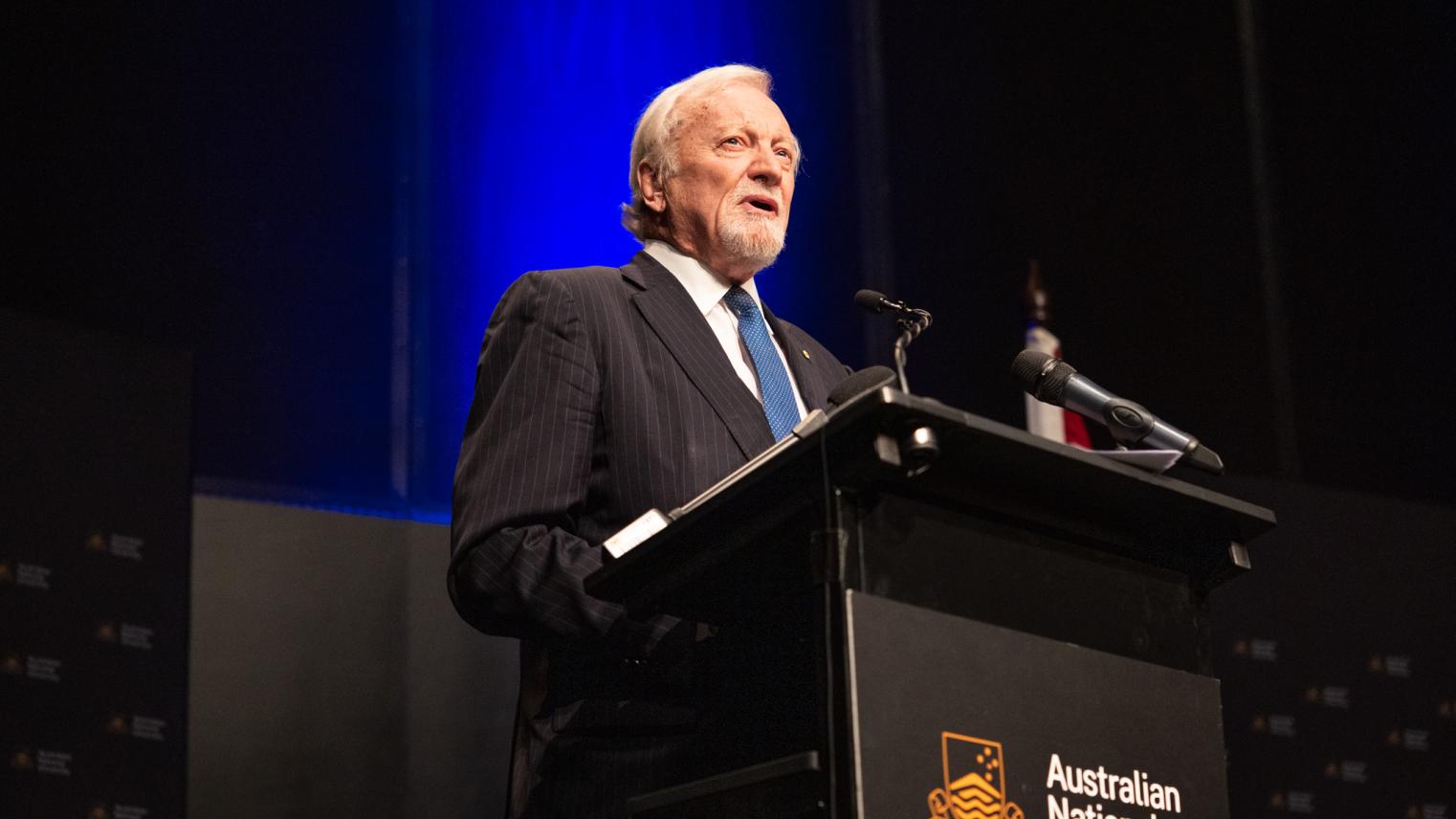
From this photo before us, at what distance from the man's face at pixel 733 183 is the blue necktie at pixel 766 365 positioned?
8cm

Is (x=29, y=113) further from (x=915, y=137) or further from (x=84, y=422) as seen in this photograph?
(x=915, y=137)

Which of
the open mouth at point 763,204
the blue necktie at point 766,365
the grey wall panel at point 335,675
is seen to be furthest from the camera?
the grey wall panel at point 335,675

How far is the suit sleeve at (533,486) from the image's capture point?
196cm

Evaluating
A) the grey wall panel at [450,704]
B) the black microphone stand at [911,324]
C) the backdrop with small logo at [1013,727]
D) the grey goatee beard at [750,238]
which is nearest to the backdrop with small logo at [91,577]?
the grey wall panel at [450,704]

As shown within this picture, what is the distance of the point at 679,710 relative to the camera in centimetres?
196

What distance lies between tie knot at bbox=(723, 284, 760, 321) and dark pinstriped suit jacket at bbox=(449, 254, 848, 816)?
161 millimetres

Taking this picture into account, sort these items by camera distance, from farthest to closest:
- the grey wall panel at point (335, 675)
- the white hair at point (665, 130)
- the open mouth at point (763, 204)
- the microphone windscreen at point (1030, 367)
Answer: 1. the grey wall panel at point (335, 675)
2. the white hair at point (665, 130)
3. the open mouth at point (763, 204)
4. the microphone windscreen at point (1030, 367)

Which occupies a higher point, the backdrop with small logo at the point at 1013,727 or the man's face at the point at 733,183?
the man's face at the point at 733,183

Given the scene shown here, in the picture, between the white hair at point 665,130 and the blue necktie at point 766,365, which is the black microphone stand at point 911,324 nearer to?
the blue necktie at point 766,365

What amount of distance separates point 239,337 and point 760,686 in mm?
2680

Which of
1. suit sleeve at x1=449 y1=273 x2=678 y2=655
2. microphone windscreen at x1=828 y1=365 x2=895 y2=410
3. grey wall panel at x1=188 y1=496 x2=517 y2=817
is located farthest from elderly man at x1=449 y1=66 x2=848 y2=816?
grey wall panel at x1=188 y1=496 x2=517 y2=817

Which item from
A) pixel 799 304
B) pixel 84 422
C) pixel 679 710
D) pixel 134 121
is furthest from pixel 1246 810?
pixel 134 121

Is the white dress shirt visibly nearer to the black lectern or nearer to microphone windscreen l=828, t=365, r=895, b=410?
microphone windscreen l=828, t=365, r=895, b=410

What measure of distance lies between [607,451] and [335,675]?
5.80 feet
